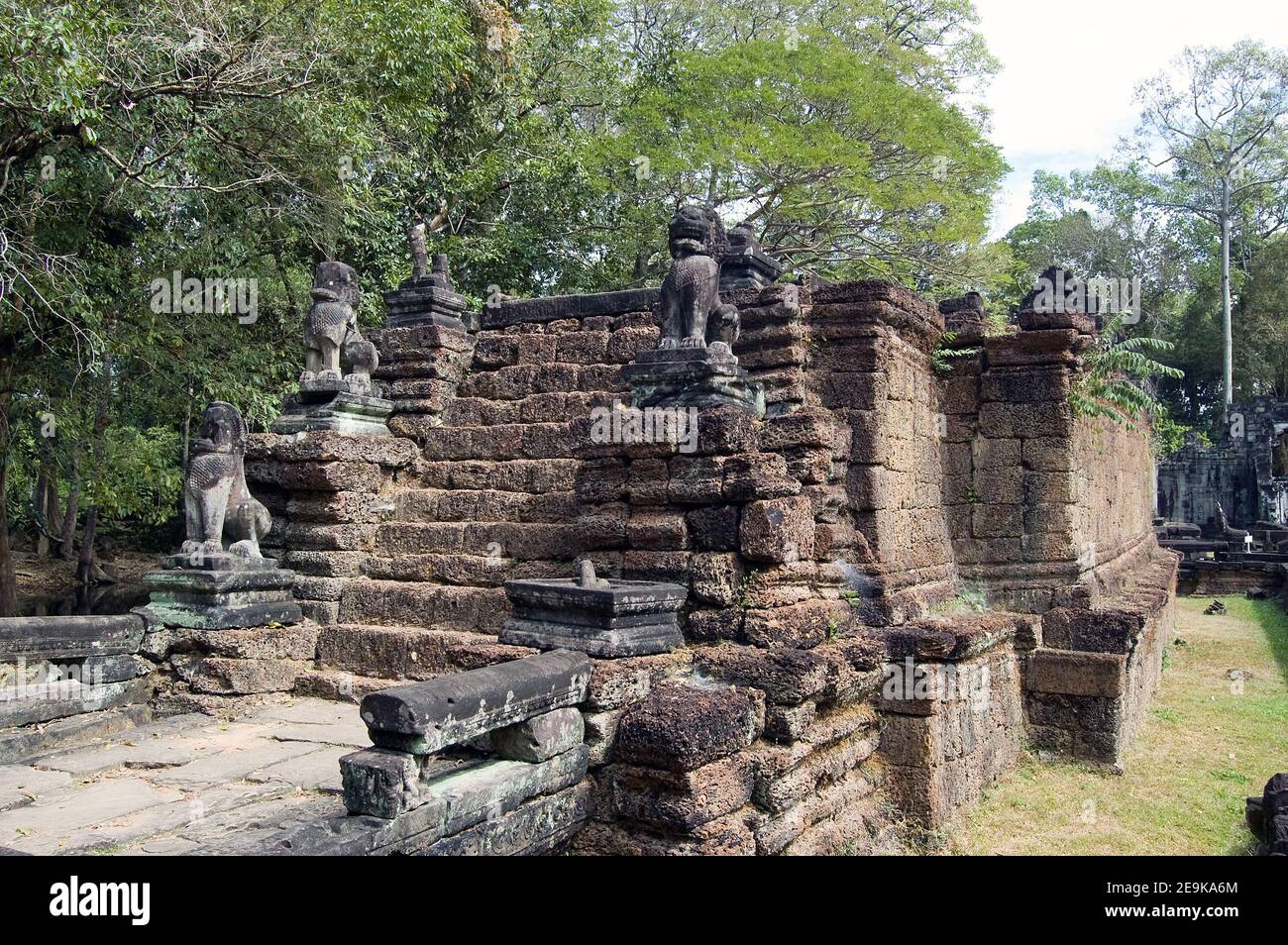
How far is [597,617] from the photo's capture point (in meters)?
5.04

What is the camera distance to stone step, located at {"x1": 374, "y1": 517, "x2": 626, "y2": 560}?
593cm

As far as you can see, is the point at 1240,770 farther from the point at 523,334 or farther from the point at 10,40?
the point at 10,40

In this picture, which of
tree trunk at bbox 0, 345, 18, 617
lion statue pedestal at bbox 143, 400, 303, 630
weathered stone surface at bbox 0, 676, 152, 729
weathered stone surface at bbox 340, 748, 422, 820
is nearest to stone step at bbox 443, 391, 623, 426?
lion statue pedestal at bbox 143, 400, 303, 630

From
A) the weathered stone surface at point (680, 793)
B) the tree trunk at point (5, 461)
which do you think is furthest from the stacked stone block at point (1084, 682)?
the tree trunk at point (5, 461)

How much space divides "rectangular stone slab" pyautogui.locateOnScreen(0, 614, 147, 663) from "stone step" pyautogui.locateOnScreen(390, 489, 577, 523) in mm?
2078

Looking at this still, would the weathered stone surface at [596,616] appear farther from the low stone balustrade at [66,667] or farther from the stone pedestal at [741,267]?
the stone pedestal at [741,267]

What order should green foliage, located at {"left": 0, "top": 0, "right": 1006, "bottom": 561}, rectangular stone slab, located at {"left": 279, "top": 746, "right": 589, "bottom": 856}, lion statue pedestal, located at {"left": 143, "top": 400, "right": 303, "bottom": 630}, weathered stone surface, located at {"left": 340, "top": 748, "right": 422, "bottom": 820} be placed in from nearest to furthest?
rectangular stone slab, located at {"left": 279, "top": 746, "right": 589, "bottom": 856} < weathered stone surface, located at {"left": 340, "top": 748, "right": 422, "bottom": 820} < lion statue pedestal, located at {"left": 143, "top": 400, "right": 303, "bottom": 630} < green foliage, located at {"left": 0, "top": 0, "right": 1006, "bottom": 561}

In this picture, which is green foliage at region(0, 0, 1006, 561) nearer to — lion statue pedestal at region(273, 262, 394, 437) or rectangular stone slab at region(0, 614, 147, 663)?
lion statue pedestal at region(273, 262, 394, 437)

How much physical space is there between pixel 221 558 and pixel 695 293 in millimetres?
3687

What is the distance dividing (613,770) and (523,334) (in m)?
4.98

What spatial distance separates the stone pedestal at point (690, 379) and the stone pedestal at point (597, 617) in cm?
138

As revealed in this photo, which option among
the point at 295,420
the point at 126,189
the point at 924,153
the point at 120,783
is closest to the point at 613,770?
the point at 120,783
